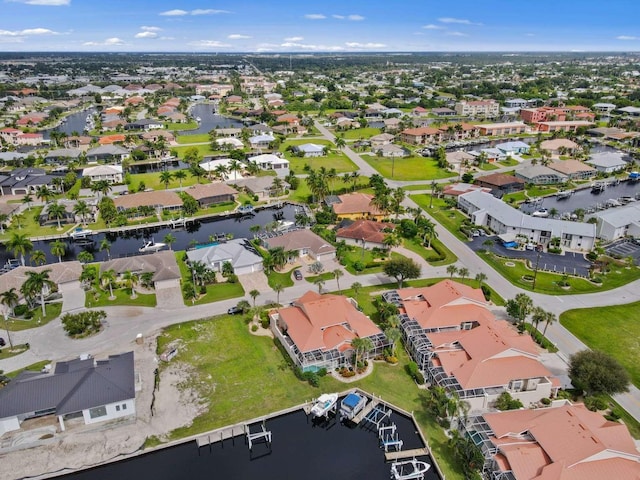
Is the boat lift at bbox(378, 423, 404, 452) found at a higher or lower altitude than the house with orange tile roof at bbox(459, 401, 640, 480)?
lower

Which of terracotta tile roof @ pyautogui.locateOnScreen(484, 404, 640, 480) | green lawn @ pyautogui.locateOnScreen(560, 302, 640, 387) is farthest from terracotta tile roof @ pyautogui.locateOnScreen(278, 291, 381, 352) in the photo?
green lawn @ pyautogui.locateOnScreen(560, 302, 640, 387)

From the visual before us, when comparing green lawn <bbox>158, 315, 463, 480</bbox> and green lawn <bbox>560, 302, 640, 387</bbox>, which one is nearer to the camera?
green lawn <bbox>158, 315, 463, 480</bbox>

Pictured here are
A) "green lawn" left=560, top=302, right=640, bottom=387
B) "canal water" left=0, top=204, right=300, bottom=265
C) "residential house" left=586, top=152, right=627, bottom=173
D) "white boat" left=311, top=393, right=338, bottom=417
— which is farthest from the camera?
"residential house" left=586, top=152, right=627, bottom=173

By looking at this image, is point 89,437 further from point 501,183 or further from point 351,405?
point 501,183

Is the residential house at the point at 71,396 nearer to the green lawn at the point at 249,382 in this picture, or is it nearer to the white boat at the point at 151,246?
the green lawn at the point at 249,382

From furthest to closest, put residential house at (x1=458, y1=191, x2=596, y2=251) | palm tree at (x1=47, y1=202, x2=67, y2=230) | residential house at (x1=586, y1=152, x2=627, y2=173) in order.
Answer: residential house at (x1=586, y1=152, x2=627, y2=173) < palm tree at (x1=47, y1=202, x2=67, y2=230) < residential house at (x1=458, y1=191, x2=596, y2=251)

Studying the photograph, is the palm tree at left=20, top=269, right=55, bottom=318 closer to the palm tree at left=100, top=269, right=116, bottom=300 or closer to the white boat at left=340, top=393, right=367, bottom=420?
the palm tree at left=100, top=269, right=116, bottom=300

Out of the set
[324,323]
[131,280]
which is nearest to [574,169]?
[324,323]

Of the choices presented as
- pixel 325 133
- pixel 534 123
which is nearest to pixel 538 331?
pixel 325 133
